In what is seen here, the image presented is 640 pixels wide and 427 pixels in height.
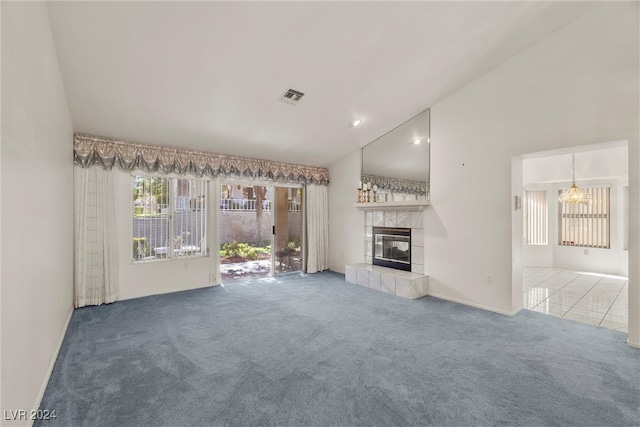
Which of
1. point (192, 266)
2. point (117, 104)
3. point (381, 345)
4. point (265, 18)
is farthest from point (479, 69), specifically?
point (192, 266)

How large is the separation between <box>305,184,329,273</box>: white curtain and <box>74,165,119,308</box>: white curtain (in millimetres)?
3444

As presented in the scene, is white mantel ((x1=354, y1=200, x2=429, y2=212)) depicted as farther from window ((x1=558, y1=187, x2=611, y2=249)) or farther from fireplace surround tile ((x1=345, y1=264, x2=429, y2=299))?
window ((x1=558, y1=187, x2=611, y2=249))

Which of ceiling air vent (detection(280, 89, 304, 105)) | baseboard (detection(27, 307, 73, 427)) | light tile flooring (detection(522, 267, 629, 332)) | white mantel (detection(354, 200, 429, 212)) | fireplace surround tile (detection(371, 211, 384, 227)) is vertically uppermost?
ceiling air vent (detection(280, 89, 304, 105))

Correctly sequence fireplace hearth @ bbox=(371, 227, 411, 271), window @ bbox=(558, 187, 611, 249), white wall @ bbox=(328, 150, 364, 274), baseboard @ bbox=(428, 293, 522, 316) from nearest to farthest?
baseboard @ bbox=(428, 293, 522, 316), fireplace hearth @ bbox=(371, 227, 411, 271), white wall @ bbox=(328, 150, 364, 274), window @ bbox=(558, 187, 611, 249)

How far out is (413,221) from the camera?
4805 millimetres

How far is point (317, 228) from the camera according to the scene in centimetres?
628

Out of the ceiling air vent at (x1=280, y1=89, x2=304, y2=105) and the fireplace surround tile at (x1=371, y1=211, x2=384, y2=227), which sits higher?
the ceiling air vent at (x1=280, y1=89, x2=304, y2=105)

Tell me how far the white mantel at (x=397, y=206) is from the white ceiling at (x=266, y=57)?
4.78 feet

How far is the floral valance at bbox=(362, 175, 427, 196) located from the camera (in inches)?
182

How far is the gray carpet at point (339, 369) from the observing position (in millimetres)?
1792

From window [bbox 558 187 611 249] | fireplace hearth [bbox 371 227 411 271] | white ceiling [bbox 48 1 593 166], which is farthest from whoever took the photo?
window [bbox 558 187 611 249]

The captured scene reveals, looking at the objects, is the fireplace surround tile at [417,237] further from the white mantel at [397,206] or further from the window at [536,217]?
the window at [536,217]

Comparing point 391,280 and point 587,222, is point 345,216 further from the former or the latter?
point 587,222

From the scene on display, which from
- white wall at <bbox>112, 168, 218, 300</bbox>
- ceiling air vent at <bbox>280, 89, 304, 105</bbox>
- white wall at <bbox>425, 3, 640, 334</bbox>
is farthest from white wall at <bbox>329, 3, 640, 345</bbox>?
white wall at <bbox>112, 168, 218, 300</bbox>
